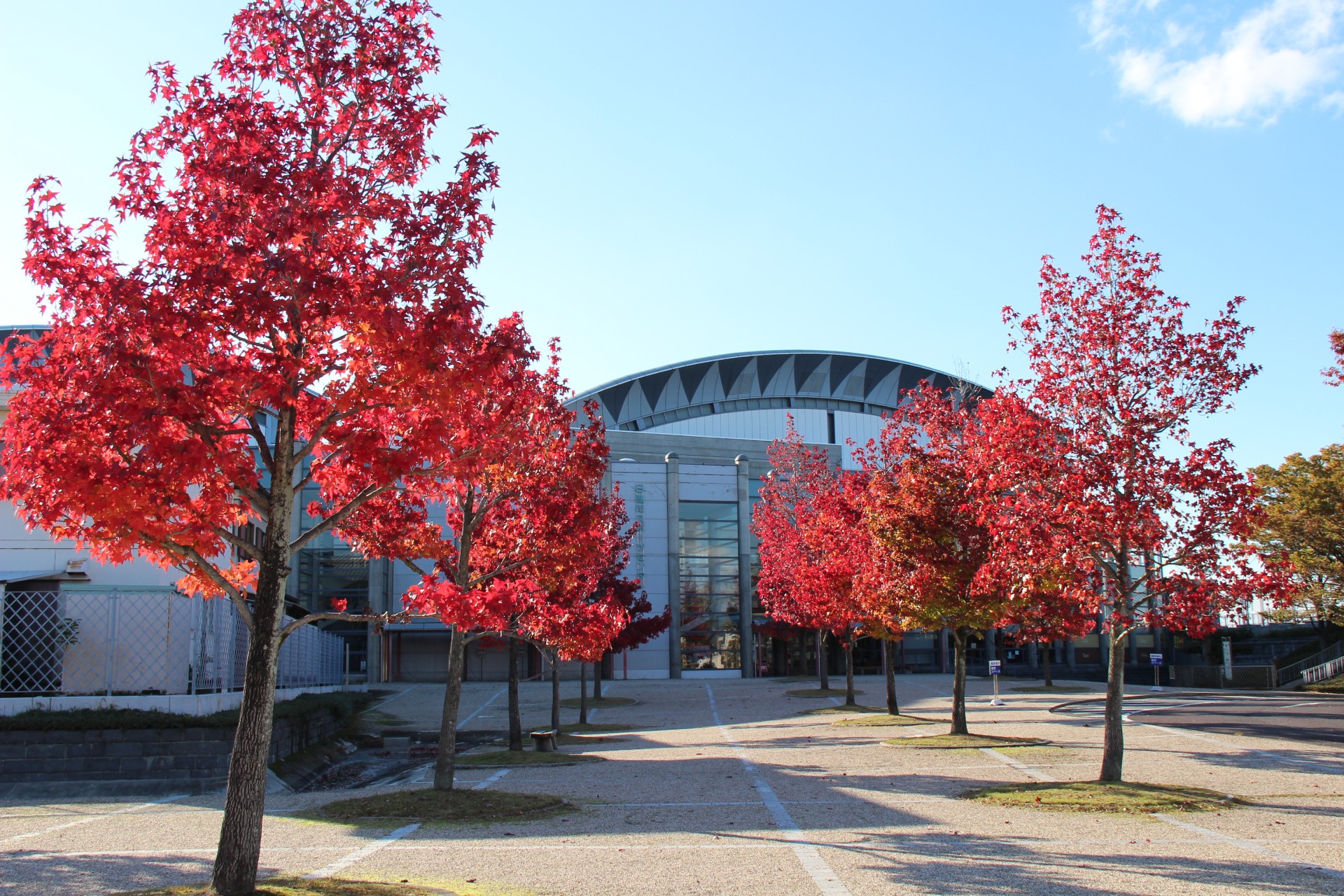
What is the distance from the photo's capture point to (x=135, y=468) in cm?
688

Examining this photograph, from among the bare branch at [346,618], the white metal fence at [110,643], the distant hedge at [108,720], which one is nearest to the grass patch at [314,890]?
the bare branch at [346,618]

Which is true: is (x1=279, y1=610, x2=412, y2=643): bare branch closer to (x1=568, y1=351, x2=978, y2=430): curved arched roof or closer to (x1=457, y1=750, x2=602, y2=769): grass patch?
(x1=457, y1=750, x2=602, y2=769): grass patch

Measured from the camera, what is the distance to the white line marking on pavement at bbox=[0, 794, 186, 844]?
10.8 m

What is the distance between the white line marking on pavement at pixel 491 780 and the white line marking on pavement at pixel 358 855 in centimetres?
323

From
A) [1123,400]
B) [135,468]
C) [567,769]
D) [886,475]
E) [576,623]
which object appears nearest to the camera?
[135,468]

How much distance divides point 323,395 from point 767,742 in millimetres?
14714

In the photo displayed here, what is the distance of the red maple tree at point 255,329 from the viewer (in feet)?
23.0

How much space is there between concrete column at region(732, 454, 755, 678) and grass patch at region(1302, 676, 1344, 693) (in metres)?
25.5

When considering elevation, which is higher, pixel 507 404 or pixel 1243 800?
pixel 507 404

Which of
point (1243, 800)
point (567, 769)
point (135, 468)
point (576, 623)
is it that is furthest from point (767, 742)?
point (135, 468)

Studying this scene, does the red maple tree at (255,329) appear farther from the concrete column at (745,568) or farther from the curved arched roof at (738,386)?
the curved arched roof at (738,386)

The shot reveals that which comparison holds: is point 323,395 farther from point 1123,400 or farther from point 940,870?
point 1123,400

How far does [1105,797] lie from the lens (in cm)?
1191

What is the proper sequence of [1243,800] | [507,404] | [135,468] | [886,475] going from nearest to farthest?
1. [135,468]
2. [507,404]
3. [1243,800]
4. [886,475]
